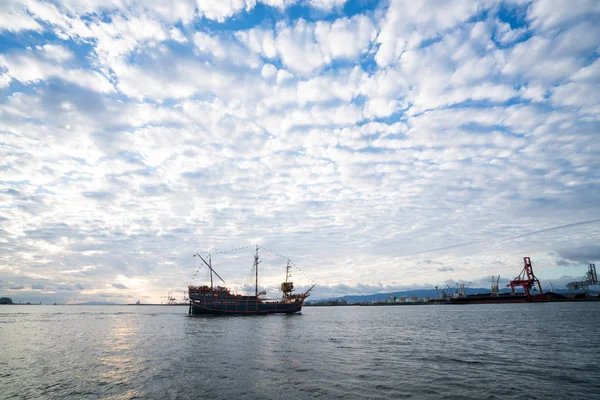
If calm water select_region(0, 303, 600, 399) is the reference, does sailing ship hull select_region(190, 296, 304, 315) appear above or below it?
below

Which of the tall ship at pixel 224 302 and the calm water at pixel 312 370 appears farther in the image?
the tall ship at pixel 224 302

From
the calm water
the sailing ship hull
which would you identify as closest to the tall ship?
the sailing ship hull

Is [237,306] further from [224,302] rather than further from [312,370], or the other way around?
[312,370]

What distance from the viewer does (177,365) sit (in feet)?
99.3

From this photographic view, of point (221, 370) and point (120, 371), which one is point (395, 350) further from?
point (120, 371)

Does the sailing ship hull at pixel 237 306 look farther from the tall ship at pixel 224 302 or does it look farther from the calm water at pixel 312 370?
the calm water at pixel 312 370

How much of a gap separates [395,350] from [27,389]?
3426 centimetres

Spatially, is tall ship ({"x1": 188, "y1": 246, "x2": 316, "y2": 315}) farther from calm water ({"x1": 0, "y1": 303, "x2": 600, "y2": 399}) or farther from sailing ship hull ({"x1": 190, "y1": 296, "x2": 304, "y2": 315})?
calm water ({"x1": 0, "y1": 303, "x2": 600, "y2": 399})

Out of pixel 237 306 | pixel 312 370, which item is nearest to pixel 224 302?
pixel 237 306

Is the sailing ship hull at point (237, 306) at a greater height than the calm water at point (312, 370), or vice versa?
the calm water at point (312, 370)

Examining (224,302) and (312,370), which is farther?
(224,302)

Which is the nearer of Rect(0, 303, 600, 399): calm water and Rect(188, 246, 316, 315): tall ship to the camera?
Rect(0, 303, 600, 399): calm water

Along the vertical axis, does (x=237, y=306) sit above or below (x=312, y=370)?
below

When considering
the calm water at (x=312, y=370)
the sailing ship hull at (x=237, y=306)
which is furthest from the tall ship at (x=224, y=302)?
the calm water at (x=312, y=370)
